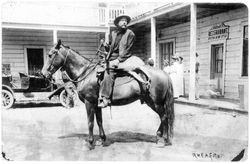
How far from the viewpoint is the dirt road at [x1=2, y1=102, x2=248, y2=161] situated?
4125mm

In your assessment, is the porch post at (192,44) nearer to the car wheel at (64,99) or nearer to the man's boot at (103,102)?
the car wheel at (64,99)

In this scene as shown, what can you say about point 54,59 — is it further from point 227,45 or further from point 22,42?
point 22,42

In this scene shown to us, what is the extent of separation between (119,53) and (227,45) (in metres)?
6.53

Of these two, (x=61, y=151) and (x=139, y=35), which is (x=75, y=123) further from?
(x=139, y=35)

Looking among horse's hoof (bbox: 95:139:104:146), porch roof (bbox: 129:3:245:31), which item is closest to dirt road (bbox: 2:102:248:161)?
horse's hoof (bbox: 95:139:104:146)

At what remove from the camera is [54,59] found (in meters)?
4.48

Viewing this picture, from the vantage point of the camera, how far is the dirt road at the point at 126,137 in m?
4.12

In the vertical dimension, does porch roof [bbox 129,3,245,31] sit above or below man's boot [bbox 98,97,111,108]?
above

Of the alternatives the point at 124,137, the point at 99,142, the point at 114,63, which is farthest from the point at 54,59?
the point at 124,137

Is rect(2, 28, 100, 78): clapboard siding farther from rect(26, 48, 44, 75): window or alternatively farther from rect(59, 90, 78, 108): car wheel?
rect(59, 90, 78, 108): car wheel

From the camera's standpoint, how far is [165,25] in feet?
42.8

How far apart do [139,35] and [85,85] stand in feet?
39.3

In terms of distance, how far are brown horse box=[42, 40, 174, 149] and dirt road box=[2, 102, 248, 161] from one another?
1.34ft

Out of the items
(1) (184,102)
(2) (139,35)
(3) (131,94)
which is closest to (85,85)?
(3) (131,94)
